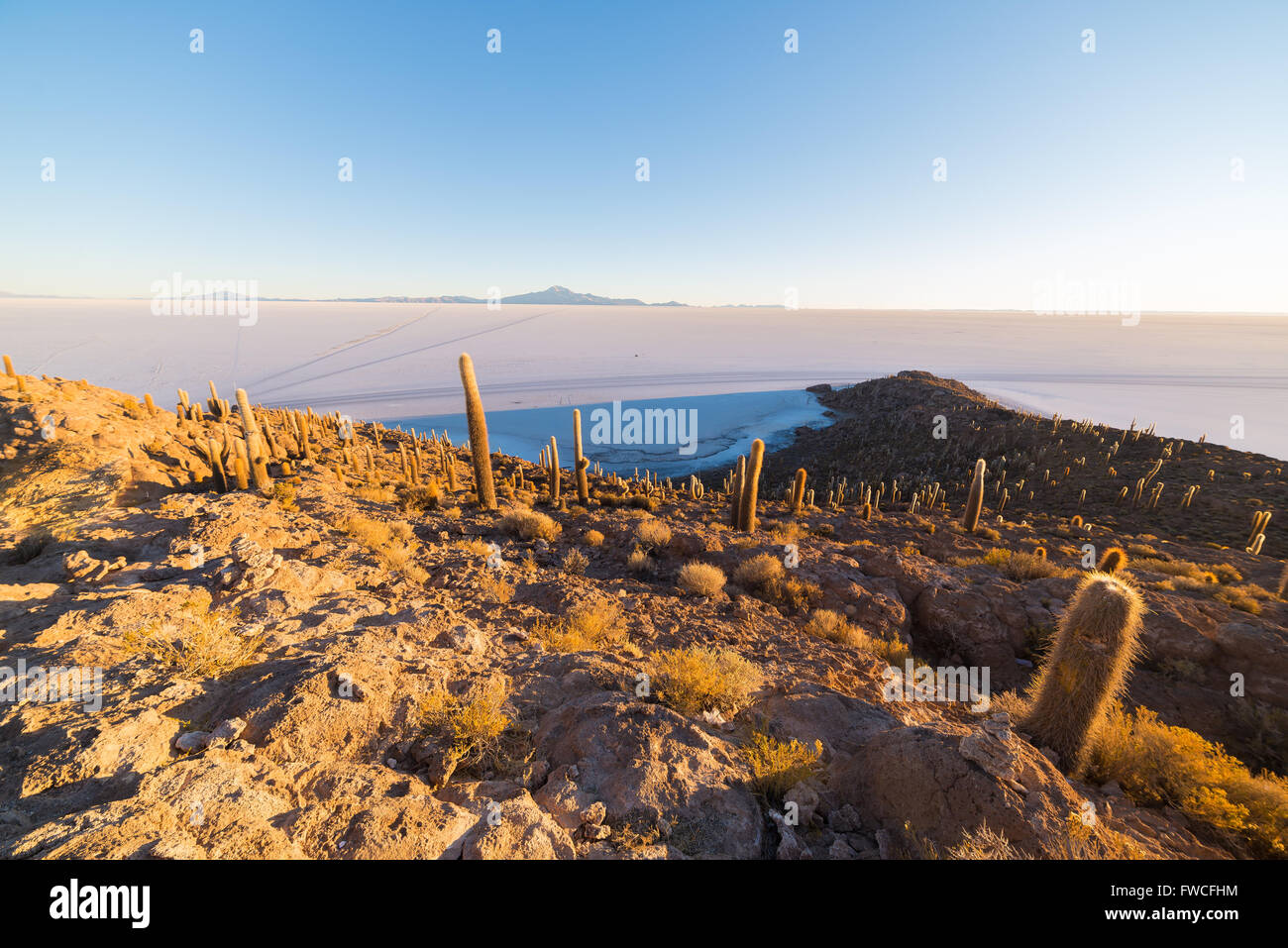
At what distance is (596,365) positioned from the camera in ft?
268

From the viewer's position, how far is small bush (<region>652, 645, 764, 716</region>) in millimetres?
4531

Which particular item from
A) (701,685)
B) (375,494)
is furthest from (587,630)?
(375,494)

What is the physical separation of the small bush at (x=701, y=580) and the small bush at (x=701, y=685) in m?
3.43

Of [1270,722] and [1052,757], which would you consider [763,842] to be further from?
[1270,722]

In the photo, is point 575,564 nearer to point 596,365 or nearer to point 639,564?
point 639,564

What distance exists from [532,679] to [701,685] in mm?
1779

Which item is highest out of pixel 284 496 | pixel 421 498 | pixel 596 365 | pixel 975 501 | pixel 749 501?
pixel 596 365

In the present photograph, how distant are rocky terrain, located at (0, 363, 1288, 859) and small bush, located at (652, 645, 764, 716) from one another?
0.03 meters

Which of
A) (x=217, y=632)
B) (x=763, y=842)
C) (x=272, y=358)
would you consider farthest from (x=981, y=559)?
(x=272, y=358)

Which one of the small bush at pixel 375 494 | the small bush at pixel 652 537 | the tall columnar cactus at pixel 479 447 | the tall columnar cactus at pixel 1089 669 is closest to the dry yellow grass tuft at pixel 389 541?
the small bush at pixel 375 494

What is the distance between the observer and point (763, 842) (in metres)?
3.04

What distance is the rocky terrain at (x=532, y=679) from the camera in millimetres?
2865

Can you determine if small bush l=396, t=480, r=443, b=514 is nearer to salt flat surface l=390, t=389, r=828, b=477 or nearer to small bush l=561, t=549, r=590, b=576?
small bush l=561, t=549, r=590, b=576
